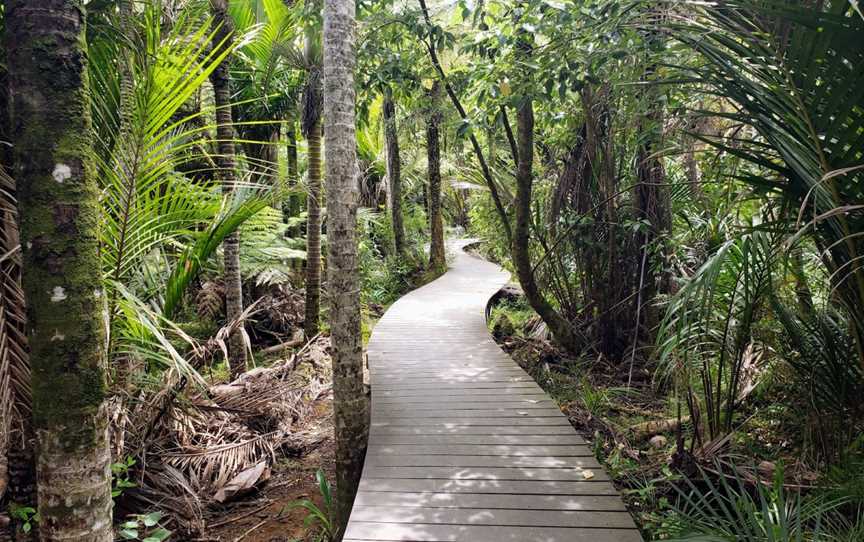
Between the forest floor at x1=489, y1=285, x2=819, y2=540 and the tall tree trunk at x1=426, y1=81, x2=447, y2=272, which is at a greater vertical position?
the tall tree trunk at x1=426, y1=81, x2=447, y2=272

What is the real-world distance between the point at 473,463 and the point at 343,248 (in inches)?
71.1

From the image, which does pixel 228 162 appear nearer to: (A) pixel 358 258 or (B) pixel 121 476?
(A) pixel 358 258

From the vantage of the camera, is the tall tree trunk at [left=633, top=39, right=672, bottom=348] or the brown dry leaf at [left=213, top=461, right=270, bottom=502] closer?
the brown dry leaf at [left=213, top=461, right=270, bottom=502]

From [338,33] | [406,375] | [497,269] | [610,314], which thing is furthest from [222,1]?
[497,269]

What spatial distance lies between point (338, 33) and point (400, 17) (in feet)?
7.54

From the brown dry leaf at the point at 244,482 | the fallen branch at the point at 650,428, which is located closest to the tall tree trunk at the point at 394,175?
the fallen branch at the point at 650,428

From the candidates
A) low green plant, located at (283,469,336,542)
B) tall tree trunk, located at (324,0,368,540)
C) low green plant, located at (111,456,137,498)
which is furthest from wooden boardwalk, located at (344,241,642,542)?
low green plant, located at (111,456,137,498)

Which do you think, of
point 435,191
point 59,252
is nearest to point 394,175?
point 435,191

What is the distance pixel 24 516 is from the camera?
242cm

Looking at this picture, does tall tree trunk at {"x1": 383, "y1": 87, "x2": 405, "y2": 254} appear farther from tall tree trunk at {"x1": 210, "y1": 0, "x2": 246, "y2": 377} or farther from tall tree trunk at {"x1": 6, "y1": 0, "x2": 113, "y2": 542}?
tall tree trunk at {"x1": 6, "y1": 0, "x2": 113, "y2": 542}

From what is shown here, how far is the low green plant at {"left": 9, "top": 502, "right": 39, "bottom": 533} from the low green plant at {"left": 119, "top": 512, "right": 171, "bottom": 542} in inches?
19.8

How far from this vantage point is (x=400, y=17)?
549 centimetres

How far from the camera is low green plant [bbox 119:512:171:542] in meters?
2.92

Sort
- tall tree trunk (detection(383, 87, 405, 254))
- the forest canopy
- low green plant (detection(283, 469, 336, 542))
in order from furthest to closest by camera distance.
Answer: tall tree trunk (detection(383, 87, 405, 254)) < low green plant (detection(283, 469, 336, 542)) < the forest canopy
